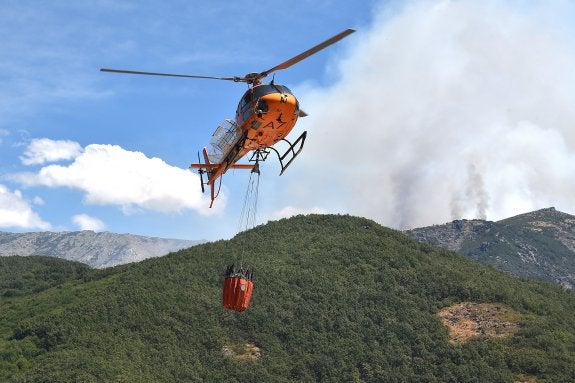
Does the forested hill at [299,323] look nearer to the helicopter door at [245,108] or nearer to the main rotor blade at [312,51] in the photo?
the helicopter door at [245,108]

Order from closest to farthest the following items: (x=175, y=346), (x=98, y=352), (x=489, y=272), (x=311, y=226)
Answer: (x=98, y=352), (x=175, y=346), (x=489, y=272), (x=311, y=226)

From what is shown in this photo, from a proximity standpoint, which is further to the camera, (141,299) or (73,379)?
(141,299)

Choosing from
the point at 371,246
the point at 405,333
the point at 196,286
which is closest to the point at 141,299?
the point at 196,286

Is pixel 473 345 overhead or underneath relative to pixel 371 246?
underneath

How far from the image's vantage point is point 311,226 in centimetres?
16638

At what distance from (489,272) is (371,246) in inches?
1150

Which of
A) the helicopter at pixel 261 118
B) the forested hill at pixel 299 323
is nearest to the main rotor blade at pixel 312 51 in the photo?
the helicopter at pixel 261 118

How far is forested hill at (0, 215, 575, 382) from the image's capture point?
98.2 metres

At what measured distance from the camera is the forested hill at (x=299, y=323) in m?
98.2

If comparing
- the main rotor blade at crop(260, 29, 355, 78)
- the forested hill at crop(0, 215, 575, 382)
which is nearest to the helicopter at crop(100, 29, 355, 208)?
the main rotor blade at crop(260, 29, 355, 78)

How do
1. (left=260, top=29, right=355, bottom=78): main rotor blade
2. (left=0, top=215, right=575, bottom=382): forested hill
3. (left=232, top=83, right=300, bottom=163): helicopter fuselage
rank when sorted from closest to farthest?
1. (left=260, top=29, right=355, bottom=78): main rotor blade
2. (left=232, top=83, right=300, bottom=163): helicopter fuselage
3. (left=0, top=215, right=575, bottom=382): forested hill

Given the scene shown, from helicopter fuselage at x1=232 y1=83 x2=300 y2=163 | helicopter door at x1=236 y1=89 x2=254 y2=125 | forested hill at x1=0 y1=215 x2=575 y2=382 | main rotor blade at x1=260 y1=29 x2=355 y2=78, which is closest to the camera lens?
main rotor blade at x1=260 y1=29 x2=355 y2=78

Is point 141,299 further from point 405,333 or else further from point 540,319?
point 540,319

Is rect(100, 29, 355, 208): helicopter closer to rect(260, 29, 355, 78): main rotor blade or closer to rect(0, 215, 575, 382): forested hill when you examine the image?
rect(260, 29, 355, 78): main rotor blade
